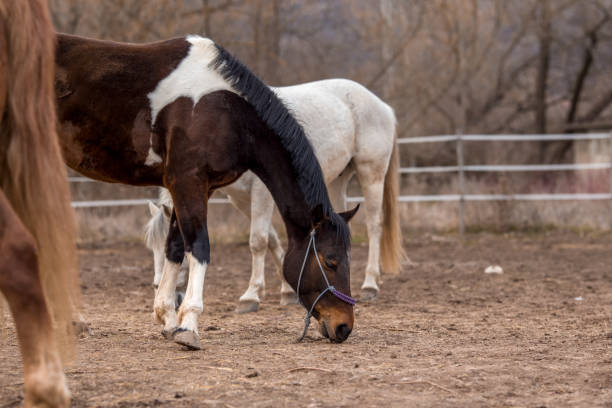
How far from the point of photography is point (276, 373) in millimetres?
3602

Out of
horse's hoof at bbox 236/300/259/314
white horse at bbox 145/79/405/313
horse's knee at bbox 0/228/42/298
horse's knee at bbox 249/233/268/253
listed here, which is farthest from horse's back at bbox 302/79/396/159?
horse's knee at bbox 0/228/42/298

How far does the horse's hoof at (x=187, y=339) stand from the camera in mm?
4191

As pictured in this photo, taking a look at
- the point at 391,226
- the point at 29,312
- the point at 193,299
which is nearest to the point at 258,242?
the point at 391,226

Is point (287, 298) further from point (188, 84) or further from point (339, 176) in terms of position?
point (188, 84)

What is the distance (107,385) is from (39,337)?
0.93 meters

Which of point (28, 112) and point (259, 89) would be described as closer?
point (28, 112)

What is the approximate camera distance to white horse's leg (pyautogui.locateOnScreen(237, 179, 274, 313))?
6078 mm

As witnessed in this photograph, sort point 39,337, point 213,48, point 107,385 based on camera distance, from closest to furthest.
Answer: point 39,337, point 107,385, point 213,48


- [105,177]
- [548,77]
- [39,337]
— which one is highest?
[548,77]

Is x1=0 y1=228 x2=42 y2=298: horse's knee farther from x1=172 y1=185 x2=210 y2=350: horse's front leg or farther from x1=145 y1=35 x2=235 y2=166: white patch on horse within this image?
x1=145 y1=35 x2=235 y2=166: white patch on horse

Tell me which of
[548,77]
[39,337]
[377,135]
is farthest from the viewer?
[548,77]

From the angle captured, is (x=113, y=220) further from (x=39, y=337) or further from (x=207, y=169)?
(x=39, y=337)

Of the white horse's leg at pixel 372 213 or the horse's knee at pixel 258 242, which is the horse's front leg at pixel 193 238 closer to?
the horse's knee at pixel 258 242

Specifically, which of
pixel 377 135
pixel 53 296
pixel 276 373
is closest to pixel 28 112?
pixel 53 296
